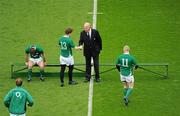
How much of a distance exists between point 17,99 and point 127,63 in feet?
14.6

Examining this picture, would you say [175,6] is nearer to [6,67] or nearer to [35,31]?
[35,31]

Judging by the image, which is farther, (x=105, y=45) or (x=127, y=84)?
(x=105, y=45)

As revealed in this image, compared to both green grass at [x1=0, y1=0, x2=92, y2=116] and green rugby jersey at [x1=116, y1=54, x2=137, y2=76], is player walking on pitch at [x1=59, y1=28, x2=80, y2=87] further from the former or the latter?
green rugby jersey at [x1=116, y1=54, x2=137, y2=76]

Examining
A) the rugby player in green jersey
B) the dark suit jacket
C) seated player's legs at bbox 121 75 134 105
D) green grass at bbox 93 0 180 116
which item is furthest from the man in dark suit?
the rugby player in green jersey

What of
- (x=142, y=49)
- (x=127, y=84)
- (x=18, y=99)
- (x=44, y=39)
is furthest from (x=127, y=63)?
(x=44, y=39)

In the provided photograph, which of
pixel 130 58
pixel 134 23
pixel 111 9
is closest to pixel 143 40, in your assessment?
pixel 134 23

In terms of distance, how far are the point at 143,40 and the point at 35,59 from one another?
5.99m

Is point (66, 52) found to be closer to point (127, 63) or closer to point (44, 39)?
point (127, 63)

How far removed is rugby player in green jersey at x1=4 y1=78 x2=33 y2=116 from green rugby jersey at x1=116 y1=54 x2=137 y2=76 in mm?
Answer: 4064

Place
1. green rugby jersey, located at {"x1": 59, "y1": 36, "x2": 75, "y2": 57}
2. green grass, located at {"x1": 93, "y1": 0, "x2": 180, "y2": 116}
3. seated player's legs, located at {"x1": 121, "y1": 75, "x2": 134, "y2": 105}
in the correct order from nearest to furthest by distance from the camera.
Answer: seated player's legs, located at {"x1": 121, "y1": 75, "x2": 134, "y2": 105} → green grass, located at {"x1": 93, "y1": 0, "x2": 180, "y2": 116} → green rugby jersey, located at {"x1": 59, "y1": 36, "x2": 75, "y2": 57}

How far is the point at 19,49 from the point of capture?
2611cm

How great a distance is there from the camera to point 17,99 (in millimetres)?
Result: 17375

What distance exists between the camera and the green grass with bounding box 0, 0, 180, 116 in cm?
2089

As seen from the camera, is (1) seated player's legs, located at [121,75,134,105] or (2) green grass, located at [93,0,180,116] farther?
(2) green grass, located at [93,0,180,116]
